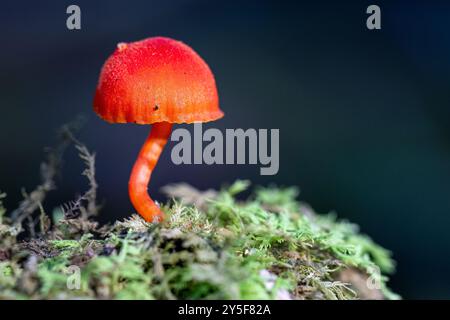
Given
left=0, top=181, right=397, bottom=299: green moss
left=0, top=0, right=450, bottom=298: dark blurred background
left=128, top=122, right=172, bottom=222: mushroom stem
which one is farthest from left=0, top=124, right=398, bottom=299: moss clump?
left=0, top=0, right=450, bottom=298: dark blurred background

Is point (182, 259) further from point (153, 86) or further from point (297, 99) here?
point (297, 99)

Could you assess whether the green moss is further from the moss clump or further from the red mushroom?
the red mushroom

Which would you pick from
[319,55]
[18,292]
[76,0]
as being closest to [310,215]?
[18,292]

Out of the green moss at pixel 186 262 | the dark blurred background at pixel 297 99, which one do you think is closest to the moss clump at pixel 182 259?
the green moss at pixel 186 262

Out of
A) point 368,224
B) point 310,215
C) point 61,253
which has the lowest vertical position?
point 368,224

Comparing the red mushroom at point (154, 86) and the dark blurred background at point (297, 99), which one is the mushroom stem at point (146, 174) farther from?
the dark blurred background at point (297, 99)

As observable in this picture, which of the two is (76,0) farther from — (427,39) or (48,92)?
(427,39)
